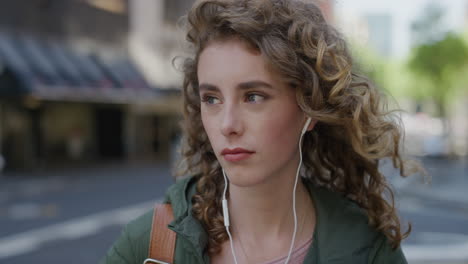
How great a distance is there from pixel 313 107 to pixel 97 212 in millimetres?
9317

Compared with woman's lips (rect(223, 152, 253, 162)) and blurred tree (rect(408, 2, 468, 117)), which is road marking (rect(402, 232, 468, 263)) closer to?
woman's lips (rect(223, 152, 253, 162))

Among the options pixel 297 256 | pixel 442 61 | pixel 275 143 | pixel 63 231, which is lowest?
pixel 63 231

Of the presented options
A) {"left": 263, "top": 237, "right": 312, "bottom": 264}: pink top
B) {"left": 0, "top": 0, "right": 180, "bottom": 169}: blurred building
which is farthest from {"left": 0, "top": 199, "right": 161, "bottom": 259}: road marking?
{"left": 0, "top": 0, "right": 180, "bottom": 169}: blurred building

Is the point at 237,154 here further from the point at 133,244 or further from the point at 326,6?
the point at 326,6

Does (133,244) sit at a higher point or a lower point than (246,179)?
lower

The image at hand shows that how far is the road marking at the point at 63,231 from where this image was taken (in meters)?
7.50

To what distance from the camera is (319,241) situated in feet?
6.03

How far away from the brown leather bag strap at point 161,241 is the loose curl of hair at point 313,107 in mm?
158

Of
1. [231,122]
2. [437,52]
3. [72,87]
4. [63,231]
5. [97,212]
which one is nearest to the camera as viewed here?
[231,122]

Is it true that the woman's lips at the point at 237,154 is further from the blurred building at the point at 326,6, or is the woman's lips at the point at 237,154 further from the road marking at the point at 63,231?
the road marking at the point at 63,231

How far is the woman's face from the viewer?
1.73 metres

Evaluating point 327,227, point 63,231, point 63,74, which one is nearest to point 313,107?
point 327,227

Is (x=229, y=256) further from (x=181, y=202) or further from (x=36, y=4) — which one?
(x=36, y=4)

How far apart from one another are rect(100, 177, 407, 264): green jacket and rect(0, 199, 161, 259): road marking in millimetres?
6029
